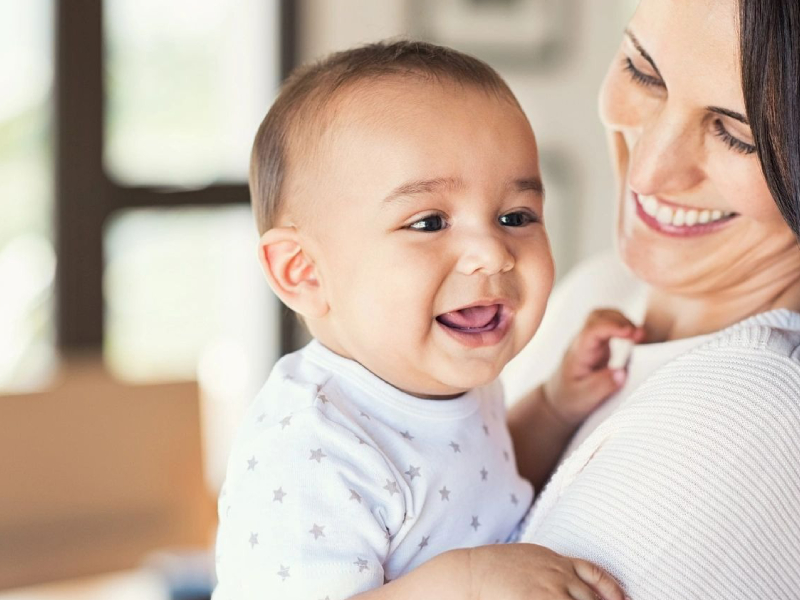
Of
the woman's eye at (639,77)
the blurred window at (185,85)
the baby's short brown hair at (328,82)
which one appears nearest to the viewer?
the baby's short brown hair at (328,82)

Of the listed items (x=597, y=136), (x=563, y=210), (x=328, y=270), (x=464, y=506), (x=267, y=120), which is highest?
(x=267, y=120)

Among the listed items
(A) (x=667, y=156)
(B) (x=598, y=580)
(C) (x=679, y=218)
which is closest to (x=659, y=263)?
(C) (x=679, y=218)

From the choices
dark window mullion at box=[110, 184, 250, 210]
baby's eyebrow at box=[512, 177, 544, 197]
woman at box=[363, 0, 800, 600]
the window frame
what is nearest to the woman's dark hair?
woman at box=[363, 0, 800, 600]

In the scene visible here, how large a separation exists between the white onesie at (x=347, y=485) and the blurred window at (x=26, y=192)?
9.48 ft

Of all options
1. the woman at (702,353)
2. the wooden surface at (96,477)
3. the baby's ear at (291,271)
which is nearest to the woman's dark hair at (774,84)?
the woman at (702,353)

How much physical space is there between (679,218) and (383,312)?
404 mm

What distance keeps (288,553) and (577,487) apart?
11.2 inches

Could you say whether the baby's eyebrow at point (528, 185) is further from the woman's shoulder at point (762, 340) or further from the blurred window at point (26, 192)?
the blurred window at point (26, 192)

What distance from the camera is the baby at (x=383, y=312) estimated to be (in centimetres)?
102

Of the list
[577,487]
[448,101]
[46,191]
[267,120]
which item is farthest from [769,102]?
[46,191]

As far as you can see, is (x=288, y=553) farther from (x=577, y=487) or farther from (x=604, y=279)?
(x=604, y=279)

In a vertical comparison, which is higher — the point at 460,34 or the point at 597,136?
the point at 460,34

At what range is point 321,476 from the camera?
1021 millimetres

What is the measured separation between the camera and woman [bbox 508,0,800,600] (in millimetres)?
961
